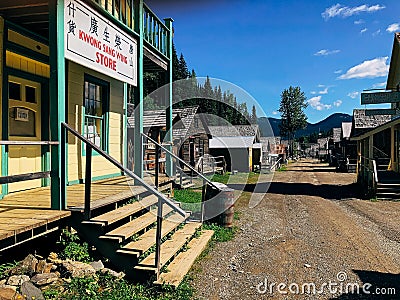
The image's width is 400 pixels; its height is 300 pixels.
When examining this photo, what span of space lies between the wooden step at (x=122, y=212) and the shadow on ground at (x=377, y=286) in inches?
126

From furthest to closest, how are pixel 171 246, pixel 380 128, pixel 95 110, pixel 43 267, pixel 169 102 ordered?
pixel 380 128
pixel 169 102
pixel 95 110
pixel 171 246
pixel 43 267

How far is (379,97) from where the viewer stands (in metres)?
14.5

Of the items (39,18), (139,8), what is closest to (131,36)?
(139,8)

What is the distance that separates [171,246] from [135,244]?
902 mm

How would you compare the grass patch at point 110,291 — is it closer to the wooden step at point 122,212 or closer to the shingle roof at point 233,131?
the wooden step at point 122,212

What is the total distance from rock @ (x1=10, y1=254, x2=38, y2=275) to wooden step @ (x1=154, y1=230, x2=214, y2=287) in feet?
5.01

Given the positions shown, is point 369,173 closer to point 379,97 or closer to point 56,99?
point 379,97

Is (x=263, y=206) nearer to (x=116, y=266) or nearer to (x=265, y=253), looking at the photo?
(x=265, y=253)

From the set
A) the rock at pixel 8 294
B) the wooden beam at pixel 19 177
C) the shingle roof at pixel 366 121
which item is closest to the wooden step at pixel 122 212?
the wooden beam at pixel 19 177

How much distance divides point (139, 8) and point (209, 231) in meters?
5.00

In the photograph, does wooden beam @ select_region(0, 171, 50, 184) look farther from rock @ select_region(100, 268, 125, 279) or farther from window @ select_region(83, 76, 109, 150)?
window @ select_region(83, 76, 109, 150)

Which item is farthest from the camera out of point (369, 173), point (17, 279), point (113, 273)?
point (369, 173)

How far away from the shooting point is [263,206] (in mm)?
12516

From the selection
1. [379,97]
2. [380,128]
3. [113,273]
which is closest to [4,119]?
[113,273]
